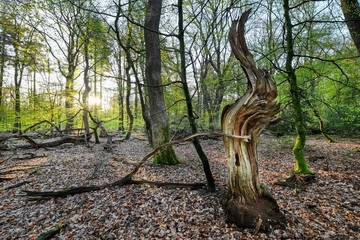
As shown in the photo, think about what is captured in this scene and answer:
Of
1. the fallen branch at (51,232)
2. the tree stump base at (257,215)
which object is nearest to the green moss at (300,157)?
the tree stump base at (257,215)

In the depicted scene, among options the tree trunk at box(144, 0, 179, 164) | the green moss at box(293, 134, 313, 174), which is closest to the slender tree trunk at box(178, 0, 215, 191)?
the green moss at box(293, 134, 313, 174)

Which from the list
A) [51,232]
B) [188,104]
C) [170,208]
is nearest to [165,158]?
[170,208]

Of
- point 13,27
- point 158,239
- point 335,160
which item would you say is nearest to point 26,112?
point 13,27

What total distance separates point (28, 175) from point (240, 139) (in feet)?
20.7

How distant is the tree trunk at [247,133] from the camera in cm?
268

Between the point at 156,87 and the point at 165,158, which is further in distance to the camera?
the point at 165,158

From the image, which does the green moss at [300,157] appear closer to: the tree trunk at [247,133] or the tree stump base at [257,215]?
the tree trunk at [247,133]

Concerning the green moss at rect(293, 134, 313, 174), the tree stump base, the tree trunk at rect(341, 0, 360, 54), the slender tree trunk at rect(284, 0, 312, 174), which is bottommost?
the tree stump base

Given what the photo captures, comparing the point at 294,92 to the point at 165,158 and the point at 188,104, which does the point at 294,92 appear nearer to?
the point at 188,104

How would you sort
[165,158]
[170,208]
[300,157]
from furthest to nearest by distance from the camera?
[165,158] → [300,157] → [170,208]

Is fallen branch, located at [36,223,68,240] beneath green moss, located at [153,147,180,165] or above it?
beneath

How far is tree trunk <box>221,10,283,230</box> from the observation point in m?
2.68

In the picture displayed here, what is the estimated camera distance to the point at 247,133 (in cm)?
279

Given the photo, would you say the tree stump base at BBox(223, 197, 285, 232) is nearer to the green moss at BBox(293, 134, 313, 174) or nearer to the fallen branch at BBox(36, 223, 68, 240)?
the green moss at BBox(293, 134, 313, 174)
